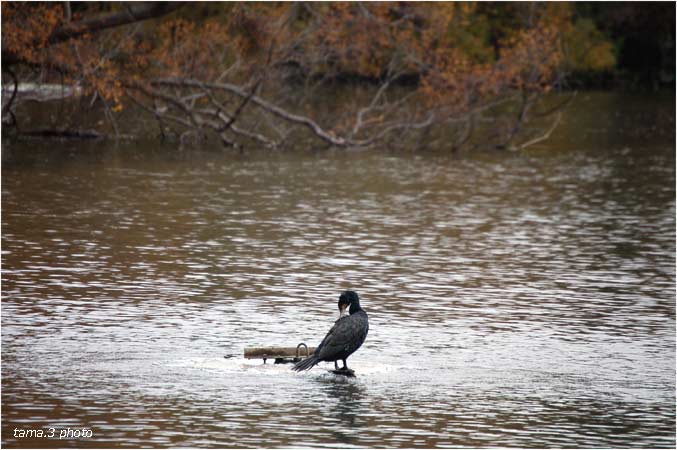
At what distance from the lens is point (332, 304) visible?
16672mm

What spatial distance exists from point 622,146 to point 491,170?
33.7 ft

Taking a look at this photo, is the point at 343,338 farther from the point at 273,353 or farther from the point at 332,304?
the point at 332,304

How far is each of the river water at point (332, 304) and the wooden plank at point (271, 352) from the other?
0.15 metres

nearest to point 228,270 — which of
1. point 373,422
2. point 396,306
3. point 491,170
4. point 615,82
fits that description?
point 396,306

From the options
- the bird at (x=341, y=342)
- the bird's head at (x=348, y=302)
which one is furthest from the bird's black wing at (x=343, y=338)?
the bird's head at (x=348, y=302)

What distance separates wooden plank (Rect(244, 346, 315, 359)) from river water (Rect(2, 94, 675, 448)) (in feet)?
0.48

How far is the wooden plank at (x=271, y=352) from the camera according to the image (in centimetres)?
1304

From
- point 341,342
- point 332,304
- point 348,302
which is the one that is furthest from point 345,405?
point 332,304

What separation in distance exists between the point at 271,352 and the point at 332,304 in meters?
3.65

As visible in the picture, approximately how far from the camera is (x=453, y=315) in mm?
16312

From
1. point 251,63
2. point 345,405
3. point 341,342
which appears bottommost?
point 345,405

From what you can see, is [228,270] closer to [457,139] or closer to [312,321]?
[312,321]

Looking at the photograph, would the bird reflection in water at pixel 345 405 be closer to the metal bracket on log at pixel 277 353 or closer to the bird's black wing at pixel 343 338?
the bird's black wing at pixel 343 338

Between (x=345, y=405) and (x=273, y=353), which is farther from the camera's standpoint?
(x=273, y=353)
